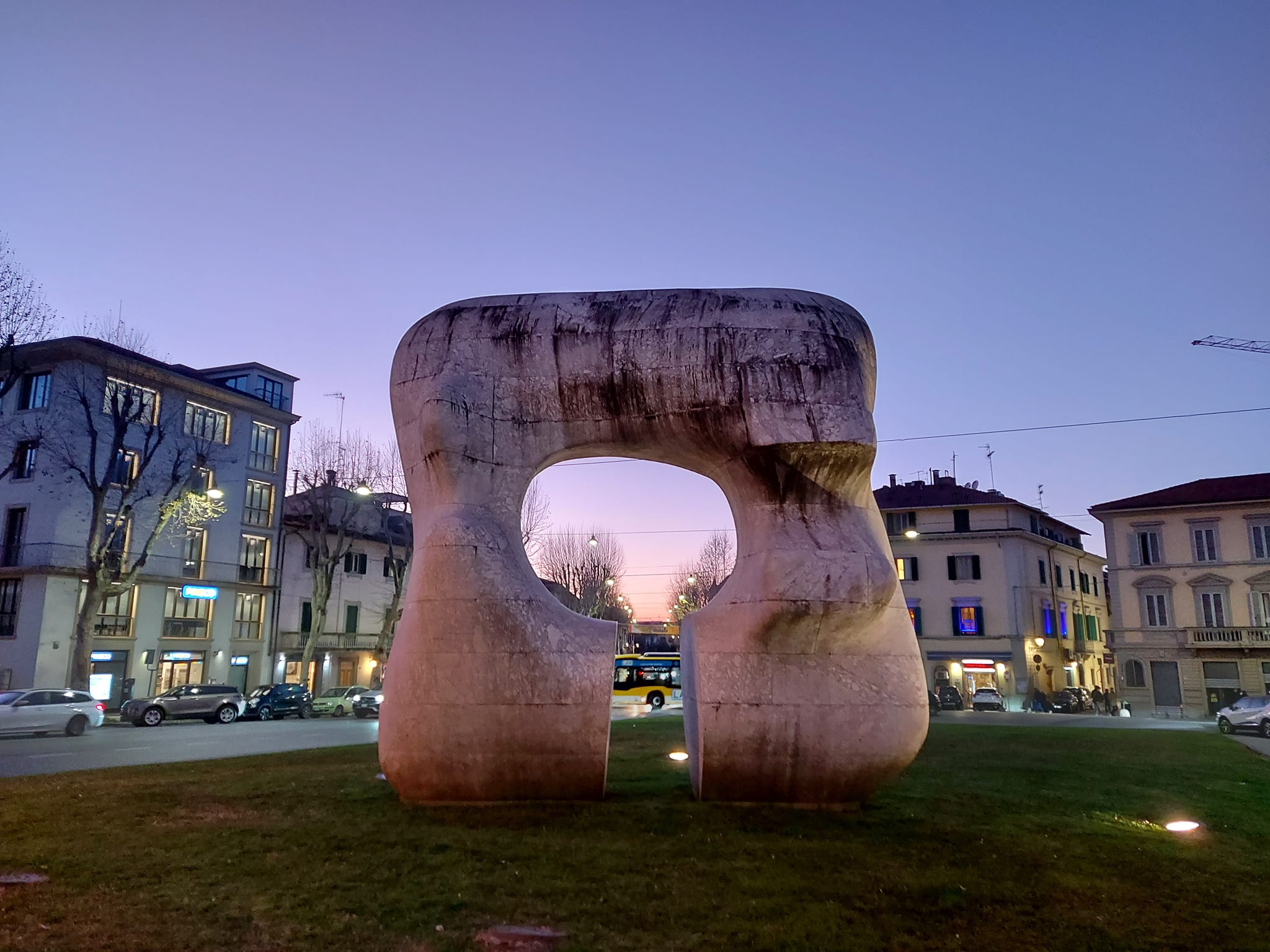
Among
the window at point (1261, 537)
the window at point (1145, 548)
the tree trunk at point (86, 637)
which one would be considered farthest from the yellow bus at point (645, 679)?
the window at point (1261, 537)

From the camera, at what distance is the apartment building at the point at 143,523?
38.6 m

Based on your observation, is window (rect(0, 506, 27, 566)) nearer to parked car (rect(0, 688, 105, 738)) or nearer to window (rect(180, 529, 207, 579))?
window (rect(180, 529, 207, 579))

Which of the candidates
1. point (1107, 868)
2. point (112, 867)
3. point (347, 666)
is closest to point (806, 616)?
point (1107, 868)

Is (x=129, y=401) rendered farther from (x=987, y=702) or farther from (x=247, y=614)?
(x=987, y=702)

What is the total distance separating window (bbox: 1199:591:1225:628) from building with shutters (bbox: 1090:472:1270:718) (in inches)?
1.9

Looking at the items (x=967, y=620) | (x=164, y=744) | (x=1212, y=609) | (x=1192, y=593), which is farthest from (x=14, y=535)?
(x=1212, y=609)

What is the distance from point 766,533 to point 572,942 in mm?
6326

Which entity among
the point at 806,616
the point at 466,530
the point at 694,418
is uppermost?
the point at 694,418

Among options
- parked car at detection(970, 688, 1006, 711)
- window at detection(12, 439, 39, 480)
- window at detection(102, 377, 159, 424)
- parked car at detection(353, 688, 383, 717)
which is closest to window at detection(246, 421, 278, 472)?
window at detection(102, 377, 159, 424)

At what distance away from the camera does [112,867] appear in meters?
8.70

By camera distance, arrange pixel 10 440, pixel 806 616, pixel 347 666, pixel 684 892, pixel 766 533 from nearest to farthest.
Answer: pixel 684 892
pixel 806 616
pixel 766 533
pixel 10 440
pixel 347 666

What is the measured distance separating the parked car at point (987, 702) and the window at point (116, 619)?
4505 centimetres

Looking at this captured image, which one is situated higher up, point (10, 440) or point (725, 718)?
point (10, 440)

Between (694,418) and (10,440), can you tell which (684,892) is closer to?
(694,418)
